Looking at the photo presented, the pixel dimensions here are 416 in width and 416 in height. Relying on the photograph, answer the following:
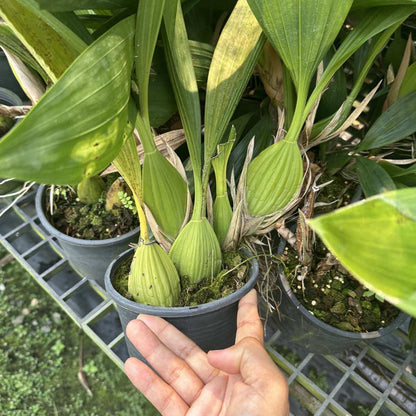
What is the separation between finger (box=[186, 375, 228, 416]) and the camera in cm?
55

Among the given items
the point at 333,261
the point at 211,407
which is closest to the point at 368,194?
the point at 333,261

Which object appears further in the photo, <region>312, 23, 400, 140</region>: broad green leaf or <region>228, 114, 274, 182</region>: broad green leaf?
<region>228, 114, 274, 182</region>: broad green leaf

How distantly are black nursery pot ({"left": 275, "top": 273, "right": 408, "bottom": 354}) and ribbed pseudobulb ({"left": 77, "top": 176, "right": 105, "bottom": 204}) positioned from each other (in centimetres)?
37

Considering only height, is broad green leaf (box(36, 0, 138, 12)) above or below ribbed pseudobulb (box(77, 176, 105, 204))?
above

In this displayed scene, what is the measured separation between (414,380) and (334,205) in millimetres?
349

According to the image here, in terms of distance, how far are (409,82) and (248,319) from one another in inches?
17.6

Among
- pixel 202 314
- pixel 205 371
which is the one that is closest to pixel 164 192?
pixel 202 314

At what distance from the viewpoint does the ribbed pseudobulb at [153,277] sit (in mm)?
509

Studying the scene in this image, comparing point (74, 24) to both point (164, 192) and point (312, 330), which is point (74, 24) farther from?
point (312, 330)

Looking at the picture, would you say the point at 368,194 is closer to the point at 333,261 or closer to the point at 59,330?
the point at 333,261

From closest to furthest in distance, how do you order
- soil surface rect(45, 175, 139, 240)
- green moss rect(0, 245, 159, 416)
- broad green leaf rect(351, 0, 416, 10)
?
broad green leaf rect(351, 0, 416, 10), soil surface rect(45, 175, 139, 240), green moss rect(0, 245, 159, 416)

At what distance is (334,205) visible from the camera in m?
0.73

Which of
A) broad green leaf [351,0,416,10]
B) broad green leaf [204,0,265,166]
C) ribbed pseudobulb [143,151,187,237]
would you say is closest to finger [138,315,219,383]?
ribbed pseudobulb [143,151,187,237]

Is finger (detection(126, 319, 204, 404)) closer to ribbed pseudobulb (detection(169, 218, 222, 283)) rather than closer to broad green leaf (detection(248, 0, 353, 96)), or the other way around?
ribbed pseudobulb (detection(169, 218, 222, 283))
